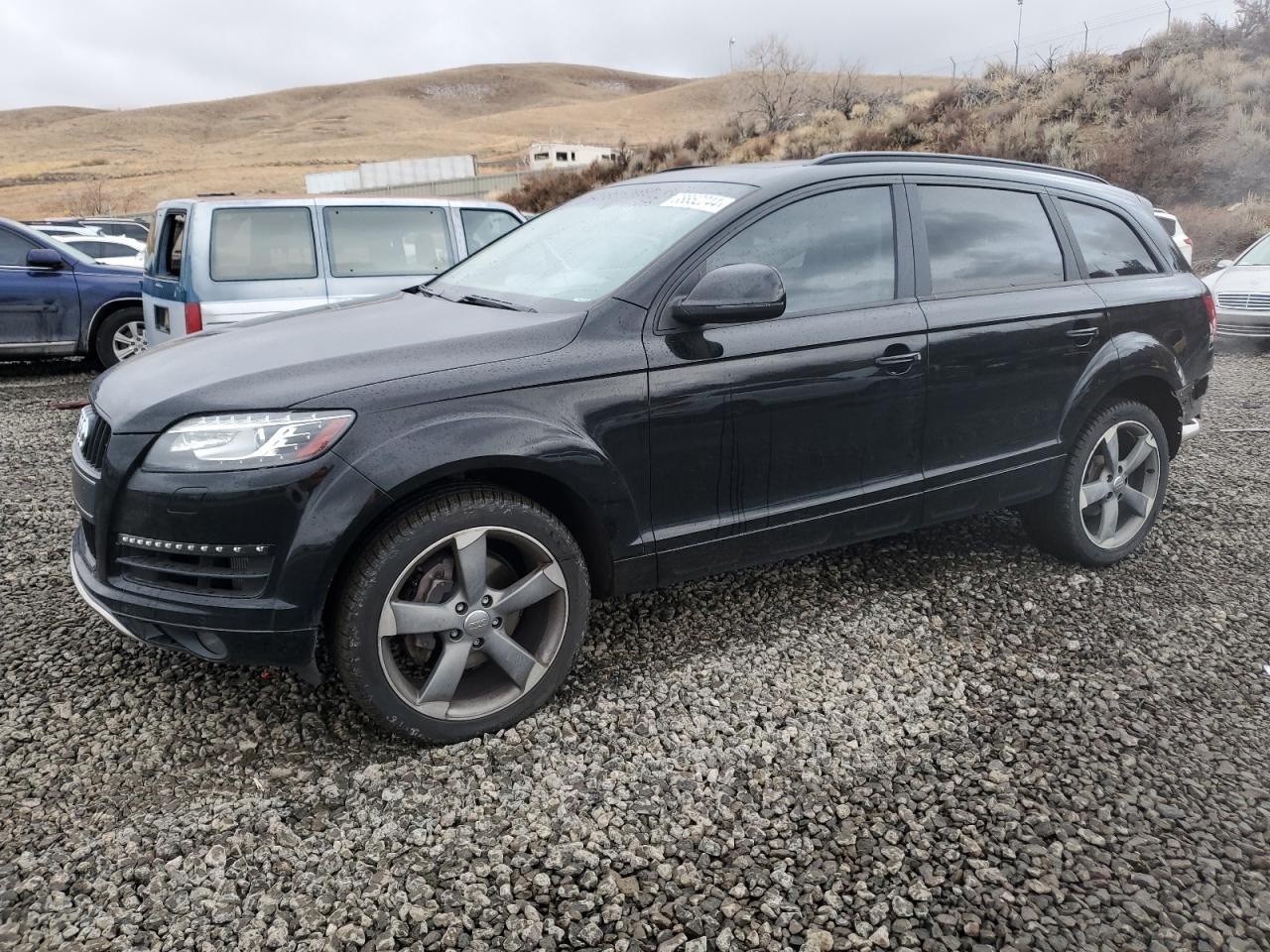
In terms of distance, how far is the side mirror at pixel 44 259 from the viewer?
27.8 feet

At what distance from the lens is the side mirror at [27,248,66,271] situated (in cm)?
847

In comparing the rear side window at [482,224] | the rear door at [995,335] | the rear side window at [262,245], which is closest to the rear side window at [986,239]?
the rear door at [995,335]

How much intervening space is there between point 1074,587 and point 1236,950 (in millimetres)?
2059

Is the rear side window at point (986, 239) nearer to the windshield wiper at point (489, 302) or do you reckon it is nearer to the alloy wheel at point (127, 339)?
the windshield wiper at point (489, 302)

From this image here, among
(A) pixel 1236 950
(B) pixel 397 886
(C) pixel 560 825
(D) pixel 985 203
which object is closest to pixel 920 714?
(A) pixel 1236 950

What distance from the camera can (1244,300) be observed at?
9914 millimetres

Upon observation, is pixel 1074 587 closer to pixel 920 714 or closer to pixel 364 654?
pixel 920 714

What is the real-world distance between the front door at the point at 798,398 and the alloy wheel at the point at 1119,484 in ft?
3.61

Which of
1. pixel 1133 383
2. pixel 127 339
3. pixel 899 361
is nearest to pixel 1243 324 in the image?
pixel 1133 383

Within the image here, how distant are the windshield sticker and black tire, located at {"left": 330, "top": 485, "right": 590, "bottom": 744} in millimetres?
1246

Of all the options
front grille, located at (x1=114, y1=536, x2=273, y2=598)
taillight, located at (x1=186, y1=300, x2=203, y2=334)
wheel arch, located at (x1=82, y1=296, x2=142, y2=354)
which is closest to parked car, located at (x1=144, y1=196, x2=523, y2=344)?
taillight, located at (x1=186, y1=300, x2=203, y2=334)

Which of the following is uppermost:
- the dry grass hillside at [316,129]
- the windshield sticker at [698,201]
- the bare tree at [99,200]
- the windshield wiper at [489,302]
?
the dry grass hillside at [316,129]

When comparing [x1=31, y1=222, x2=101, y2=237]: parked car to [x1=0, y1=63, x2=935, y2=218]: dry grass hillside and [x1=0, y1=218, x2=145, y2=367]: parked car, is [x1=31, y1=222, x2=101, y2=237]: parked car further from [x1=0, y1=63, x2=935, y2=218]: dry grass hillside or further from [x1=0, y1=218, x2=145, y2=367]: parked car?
[x1=0, y1=63, x2=935, y2=218]: dry grass hillside

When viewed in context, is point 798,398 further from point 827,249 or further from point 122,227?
point 122,227
